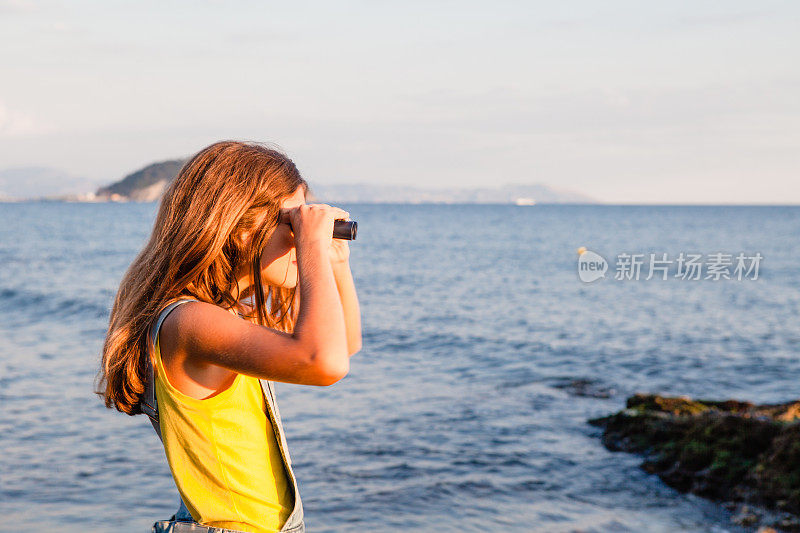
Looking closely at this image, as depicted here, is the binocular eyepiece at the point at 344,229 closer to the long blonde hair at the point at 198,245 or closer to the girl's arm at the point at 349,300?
the long blonde hair at the point at 198,245

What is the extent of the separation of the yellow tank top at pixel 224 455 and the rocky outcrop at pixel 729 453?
5.80 meters

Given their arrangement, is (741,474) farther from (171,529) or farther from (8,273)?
(8,273)

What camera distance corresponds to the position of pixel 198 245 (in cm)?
225

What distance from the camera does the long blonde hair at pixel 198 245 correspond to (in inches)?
88.7

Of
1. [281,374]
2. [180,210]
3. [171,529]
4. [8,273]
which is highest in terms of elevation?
[180,210]

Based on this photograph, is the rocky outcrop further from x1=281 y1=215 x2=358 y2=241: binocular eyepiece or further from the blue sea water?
x1=281 y1=215 x2=358 y2=241: binocular eyepiece

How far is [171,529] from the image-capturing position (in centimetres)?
218

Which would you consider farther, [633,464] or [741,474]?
[633,464]

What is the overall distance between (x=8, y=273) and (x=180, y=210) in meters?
29.8

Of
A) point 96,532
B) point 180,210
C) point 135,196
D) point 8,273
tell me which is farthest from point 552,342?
point 135,196

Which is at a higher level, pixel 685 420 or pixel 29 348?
pixel 685 420
